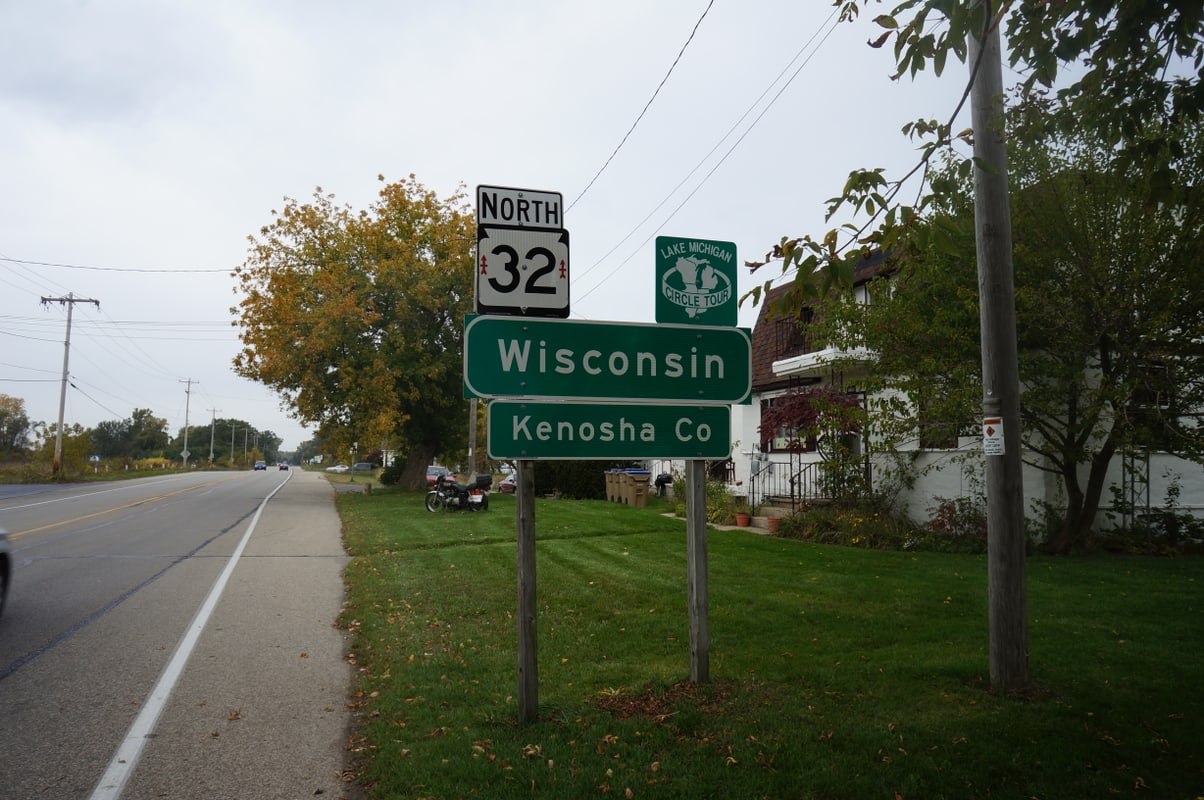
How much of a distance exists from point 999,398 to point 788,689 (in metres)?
2.46

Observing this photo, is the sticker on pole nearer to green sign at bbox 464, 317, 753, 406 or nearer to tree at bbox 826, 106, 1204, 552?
green sign at bbox 464, 317, 753, 406

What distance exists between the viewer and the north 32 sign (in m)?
5.19

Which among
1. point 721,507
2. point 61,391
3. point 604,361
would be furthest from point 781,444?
point 61,391

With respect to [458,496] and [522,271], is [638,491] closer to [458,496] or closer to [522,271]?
[458,496]

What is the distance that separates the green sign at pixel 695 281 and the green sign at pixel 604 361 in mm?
122

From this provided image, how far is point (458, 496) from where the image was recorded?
2220 centimetres

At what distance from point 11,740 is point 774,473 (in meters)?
17.5

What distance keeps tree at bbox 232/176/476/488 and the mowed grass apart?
2026 cm

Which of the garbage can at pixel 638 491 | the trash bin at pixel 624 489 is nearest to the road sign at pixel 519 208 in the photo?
the garbage can at pixel 638 491

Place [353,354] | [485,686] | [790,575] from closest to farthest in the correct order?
[485,686]
[790,575]
[353,354]

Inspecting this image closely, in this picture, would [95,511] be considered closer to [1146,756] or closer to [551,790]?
[551,790]

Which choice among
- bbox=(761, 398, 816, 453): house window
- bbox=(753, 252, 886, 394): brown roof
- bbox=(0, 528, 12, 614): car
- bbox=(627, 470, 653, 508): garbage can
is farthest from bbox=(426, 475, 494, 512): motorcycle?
bbox=(0, 528, 12, 614): car

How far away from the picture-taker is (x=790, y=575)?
10.5m

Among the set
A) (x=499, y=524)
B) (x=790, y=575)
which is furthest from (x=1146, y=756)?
(x=499, y=524)
